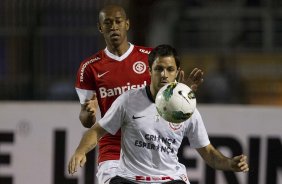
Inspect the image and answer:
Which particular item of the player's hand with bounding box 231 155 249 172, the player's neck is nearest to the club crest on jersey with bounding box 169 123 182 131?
the player's hand with bounding box 231 155 249 172

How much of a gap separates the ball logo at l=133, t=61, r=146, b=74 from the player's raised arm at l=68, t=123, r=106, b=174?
882 mm

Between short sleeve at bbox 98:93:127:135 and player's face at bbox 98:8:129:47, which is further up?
player's face at bbox 98:8:129:47

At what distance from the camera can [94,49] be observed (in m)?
9.24

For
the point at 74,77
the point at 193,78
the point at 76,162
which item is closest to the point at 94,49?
the point at 74,77

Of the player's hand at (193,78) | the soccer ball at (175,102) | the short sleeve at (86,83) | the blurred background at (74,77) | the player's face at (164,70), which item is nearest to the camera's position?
the soccer ball at (175,102)

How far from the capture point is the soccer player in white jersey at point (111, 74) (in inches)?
232

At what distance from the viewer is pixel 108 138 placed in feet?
19.6

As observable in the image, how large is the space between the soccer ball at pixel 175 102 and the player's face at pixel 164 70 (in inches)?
3.0

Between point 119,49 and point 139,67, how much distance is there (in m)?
0.20

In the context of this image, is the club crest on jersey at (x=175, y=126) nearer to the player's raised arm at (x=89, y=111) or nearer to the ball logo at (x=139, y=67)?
the player's raised arm at (x=89, y=111)

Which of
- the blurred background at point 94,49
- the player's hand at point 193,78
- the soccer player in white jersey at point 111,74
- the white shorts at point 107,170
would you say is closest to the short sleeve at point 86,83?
Result: the soccer player in white jersey at point 111,74

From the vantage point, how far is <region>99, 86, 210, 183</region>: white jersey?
5.23 metres

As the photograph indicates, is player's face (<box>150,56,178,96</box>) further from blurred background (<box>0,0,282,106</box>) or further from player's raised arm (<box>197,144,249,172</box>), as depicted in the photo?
blurred background (<box>0,0,282,106</box>)

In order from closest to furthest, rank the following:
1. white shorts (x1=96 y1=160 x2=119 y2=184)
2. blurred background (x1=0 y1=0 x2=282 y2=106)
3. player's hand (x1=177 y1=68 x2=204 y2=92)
Result: white shorts (x1=96 y1=160 x2=119 y2=184), player's hand (x1=177 y1=68 x2=204 y2=92), blurred background (x1=0 y1=0 x2=282 y2=106)
